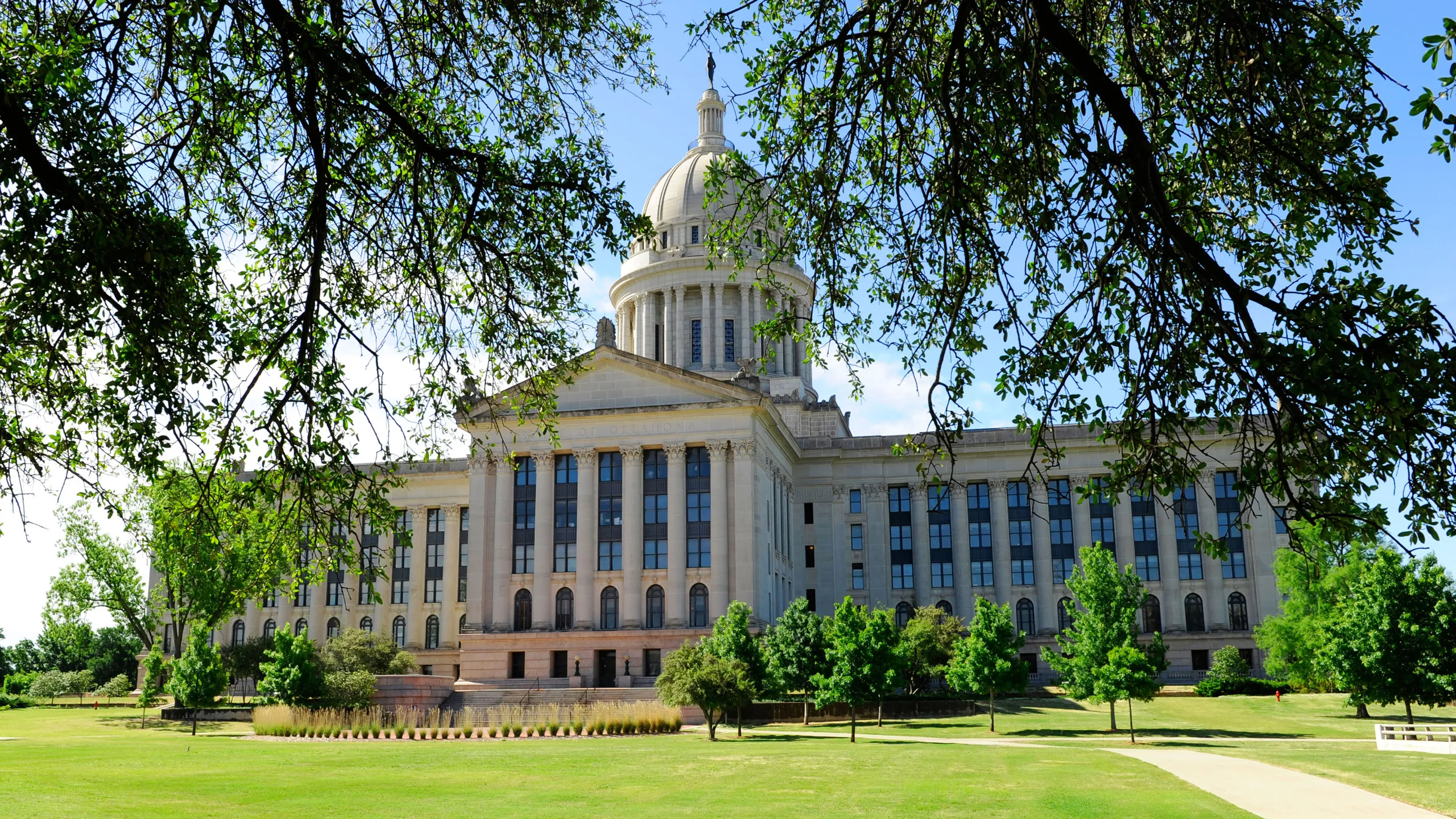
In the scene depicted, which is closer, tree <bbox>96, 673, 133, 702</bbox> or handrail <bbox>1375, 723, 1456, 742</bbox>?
handrail <bbox>1375, 723, 1456, 742</bbox>

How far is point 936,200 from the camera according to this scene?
12711 millimetres

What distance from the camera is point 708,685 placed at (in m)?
45.8

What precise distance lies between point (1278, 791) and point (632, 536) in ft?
157

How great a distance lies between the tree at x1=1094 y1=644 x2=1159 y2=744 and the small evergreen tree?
0.55 m

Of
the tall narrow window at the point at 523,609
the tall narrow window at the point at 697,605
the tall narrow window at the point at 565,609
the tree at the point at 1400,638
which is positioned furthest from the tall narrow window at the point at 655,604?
the tree at the point at 1400,638

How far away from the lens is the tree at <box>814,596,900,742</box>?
47.8 metres

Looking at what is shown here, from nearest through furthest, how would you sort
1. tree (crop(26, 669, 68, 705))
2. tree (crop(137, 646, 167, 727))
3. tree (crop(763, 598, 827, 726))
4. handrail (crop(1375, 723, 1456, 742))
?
handrail (crop(1375, 723, 1456, 742))
tree (crop(763, 598, 827, 726))
tree (crop(137, 646, 167, 727))
tree (crop(26, 669, 68, 705))

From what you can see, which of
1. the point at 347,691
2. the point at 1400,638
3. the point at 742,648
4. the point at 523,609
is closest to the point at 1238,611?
the point at 1400,638

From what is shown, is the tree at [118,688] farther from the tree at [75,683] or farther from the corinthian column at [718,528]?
the corinthian column at [718,528]

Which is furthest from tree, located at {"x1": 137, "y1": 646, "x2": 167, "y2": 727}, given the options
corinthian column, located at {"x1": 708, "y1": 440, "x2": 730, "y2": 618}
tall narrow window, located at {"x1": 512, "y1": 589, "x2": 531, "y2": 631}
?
corinthian column, located at {"x1": 708, "y1": 440, "x2": 730, "y2": 618}

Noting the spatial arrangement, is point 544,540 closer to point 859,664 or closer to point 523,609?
point 523,609

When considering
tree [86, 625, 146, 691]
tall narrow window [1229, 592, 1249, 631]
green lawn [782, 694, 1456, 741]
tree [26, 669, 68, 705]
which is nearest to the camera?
green lawn [782, 694, 1456, 741]

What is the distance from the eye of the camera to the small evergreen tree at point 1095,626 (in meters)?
48.0

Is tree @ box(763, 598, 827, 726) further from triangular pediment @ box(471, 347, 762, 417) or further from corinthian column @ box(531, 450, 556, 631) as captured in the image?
corinthian column @ box(531, 450, 556, 631)
